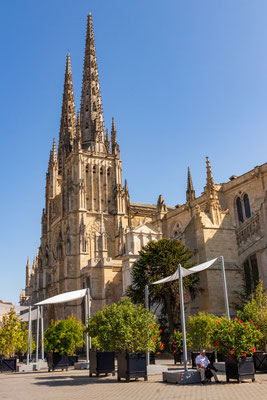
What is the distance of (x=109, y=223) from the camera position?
2114 inches

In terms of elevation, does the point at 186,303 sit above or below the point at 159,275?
below

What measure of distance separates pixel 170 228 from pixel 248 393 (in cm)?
4314

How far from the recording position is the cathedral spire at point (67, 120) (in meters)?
71.5

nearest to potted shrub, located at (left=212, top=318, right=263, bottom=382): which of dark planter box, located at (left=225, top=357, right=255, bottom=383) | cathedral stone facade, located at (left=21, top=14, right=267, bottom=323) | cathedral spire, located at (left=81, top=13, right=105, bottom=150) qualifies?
dark planter box, located at (left=225, top=357, right=255, bottom=383)

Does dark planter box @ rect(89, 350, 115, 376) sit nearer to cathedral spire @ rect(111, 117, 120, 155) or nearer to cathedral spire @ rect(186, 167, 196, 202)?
cathedral spire @ rect(186, 167, 196, 202)

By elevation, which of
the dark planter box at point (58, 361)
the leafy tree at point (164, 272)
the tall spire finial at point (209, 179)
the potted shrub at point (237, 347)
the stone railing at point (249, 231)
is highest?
the tall spire finial at point (209, 179)

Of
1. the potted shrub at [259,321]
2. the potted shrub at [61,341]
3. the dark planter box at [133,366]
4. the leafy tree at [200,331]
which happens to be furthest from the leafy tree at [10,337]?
the potted shrub at [259,321]

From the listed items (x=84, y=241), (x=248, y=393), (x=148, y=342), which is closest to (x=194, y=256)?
(x=148, y=342)

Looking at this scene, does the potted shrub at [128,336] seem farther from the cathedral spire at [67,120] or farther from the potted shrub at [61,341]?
the cathedral spire at [67,120]

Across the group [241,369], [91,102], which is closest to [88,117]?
[91,102]

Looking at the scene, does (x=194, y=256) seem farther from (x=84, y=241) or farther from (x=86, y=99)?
(x=86, y=99)

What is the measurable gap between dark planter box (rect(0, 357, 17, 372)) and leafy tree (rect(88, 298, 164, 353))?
8.48 metres

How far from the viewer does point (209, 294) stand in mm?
22750

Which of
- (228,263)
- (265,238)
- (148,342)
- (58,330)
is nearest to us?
(148,342)
